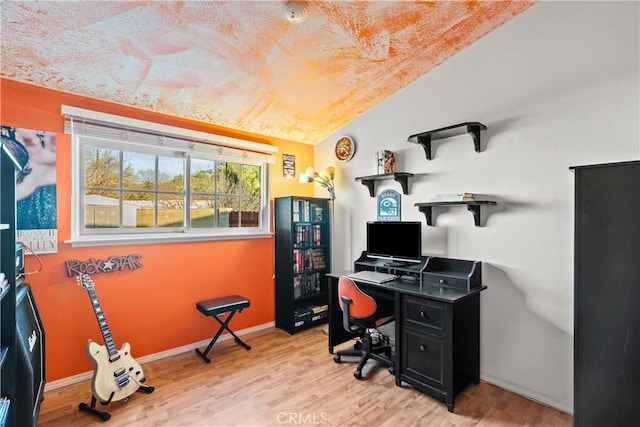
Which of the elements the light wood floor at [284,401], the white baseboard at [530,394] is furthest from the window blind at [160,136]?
the white baseboard at [530,394]

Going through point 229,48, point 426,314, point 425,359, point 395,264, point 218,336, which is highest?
point 229,48

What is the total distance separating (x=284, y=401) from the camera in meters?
2.19

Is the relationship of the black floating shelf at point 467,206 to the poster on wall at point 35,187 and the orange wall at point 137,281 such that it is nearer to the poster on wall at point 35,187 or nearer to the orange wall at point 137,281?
the orange wall at point 137,281

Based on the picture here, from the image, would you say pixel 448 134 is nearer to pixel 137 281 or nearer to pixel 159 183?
pixel 159 183

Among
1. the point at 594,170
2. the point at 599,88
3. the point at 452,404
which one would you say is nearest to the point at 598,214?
the point at 594,170

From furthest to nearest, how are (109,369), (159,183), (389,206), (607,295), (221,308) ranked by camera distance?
(389,206), (159,183), (221,308), (109,369), (607,295)

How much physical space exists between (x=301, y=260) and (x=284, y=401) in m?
1.60

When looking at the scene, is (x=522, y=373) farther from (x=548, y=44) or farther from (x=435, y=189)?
(x=548, y=44)

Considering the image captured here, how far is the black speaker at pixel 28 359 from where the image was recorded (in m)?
1.63

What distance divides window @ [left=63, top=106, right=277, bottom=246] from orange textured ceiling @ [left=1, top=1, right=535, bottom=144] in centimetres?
27

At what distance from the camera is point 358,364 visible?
2.65 metres

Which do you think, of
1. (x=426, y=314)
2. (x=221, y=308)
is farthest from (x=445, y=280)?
(x=221, y=308)

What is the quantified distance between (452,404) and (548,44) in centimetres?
261

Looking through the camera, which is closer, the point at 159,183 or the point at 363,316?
the point at 363,316
